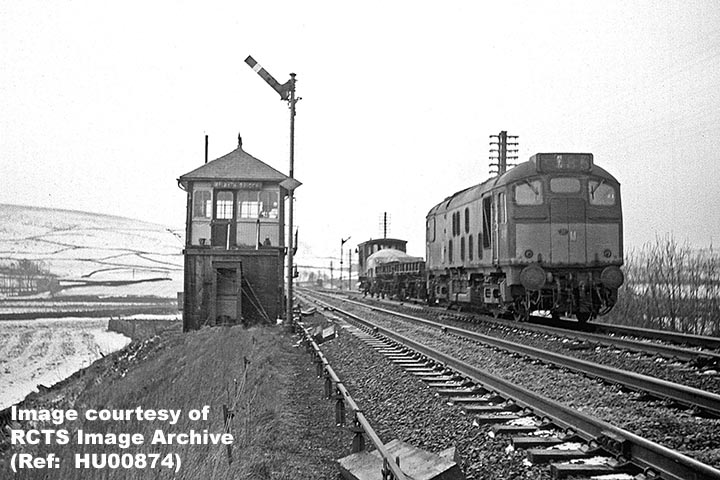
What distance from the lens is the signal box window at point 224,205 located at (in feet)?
66.3

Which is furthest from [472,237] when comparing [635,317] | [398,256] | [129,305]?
[129,305]

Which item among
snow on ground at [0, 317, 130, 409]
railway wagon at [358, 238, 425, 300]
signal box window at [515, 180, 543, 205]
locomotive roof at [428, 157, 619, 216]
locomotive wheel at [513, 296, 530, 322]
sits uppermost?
locomotive roof at [428, 157, 619, 216]

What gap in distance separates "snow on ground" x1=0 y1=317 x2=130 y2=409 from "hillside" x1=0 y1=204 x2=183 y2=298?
38.1 feet

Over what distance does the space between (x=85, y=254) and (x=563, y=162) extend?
55.5 meters

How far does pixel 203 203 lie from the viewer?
796 inches

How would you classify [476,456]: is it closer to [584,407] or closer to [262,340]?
[584,407]

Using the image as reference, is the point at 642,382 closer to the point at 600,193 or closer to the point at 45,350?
the point at 600,193

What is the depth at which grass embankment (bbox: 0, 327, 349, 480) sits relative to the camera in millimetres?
5367

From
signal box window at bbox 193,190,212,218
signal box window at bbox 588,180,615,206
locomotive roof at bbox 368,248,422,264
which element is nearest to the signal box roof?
signal box window at bbox 193,190,212,218

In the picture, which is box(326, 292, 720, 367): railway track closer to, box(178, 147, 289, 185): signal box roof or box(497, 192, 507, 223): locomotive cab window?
box(497, 192, 507, 223): locomotive cab window

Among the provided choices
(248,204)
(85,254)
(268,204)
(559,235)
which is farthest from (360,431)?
(85,254)

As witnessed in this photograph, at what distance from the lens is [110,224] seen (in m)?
85.7

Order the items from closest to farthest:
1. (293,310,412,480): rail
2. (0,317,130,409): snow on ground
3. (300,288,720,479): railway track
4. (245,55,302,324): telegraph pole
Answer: (293,310,412,480): rail, (300,288,720,479): railway track, (245,55,302,324): telegraph pole, (0,317,130,409): snow on ground

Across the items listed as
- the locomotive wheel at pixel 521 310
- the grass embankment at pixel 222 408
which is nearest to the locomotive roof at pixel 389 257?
the locomotive wheel at pixel 521 310
